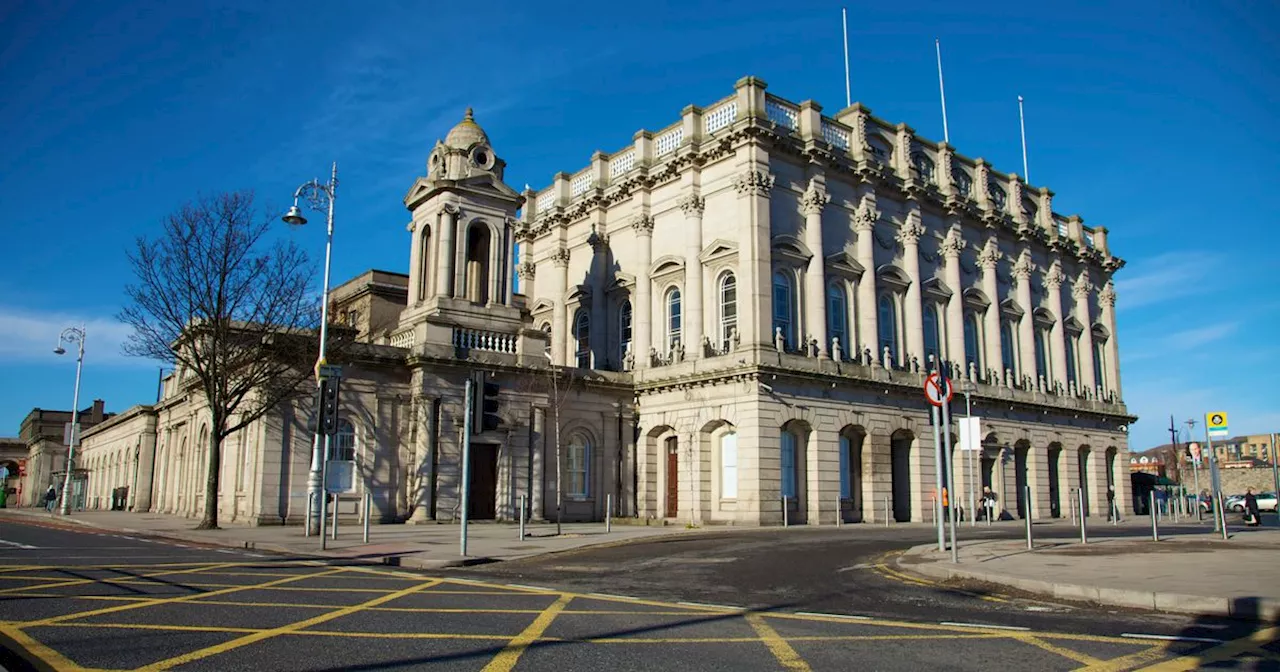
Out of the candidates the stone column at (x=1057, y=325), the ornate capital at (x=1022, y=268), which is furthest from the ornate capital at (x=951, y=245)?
the stone column at (x=1057, y=325)

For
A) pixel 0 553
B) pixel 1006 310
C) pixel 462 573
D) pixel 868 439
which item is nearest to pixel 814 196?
pixel 868 439

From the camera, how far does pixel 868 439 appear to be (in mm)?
36156

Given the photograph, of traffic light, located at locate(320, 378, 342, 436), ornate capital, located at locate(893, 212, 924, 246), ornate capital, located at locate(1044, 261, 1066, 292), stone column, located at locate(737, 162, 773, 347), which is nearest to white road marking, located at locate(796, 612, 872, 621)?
traffic light, located at locate(320, 378, 342, 436)

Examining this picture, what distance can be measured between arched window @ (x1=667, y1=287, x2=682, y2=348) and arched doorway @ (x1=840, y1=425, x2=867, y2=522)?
788 cm

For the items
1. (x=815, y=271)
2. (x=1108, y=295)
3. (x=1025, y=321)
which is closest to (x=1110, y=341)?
(x=1108, y=295)

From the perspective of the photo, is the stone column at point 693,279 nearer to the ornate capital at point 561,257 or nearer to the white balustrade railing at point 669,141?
the white balustrade railing at point 669,141

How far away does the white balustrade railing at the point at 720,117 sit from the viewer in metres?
35.9

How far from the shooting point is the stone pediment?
34969 millimetres

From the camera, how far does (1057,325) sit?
49719mm

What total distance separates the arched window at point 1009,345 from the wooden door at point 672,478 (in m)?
19.7

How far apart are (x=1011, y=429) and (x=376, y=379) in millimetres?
30342

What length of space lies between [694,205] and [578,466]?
1146cm

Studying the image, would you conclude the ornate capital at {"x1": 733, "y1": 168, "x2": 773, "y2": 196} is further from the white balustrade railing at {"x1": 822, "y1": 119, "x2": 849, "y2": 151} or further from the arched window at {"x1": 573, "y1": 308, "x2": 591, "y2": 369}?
the arched window at {"x1": 573, "y1": 308, "x2": 591, "y2": 369}

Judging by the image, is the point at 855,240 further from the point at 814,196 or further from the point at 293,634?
the point at 293,634
